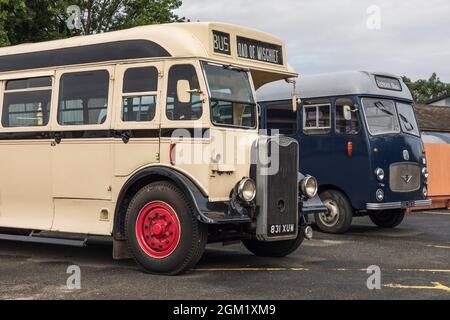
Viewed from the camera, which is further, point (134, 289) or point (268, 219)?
point (268, 219)

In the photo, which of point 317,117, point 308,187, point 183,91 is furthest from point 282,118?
point 183,91

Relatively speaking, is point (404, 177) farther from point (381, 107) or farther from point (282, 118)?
point (282, 118)

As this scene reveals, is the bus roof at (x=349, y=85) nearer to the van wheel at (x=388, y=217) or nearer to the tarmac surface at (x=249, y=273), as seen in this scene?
the van wheel at (x=388, y=217)

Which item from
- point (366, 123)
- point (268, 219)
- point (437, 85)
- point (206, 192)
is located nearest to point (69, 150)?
point (206, 192)

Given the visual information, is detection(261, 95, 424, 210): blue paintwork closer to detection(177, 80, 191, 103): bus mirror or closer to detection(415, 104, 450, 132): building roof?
detection(177, 80, 191, 103): bus mirror

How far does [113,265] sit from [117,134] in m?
1.80

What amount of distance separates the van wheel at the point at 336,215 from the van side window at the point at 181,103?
544 centimetres

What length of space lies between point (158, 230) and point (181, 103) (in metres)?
1.58

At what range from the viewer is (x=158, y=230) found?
Result: 7.96 metres

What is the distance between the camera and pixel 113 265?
348 inches

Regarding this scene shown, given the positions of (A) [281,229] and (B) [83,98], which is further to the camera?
(B) [83,98]

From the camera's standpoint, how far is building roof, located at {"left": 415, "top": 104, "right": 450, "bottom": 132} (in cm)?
3322

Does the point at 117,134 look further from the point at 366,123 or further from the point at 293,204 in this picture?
the point at 366,123

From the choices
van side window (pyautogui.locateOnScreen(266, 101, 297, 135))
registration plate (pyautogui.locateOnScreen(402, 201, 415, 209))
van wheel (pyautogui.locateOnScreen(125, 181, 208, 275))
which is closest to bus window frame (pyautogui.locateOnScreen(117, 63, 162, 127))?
van wheel (pyautogui.locateOnScreen(125, 181, 208, 275))
